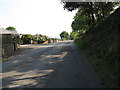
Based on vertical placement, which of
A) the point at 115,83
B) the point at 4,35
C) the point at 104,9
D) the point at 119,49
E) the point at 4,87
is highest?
the point at 104,9

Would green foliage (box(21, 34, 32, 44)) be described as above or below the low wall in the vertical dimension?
above

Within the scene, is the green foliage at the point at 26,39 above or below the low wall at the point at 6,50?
above

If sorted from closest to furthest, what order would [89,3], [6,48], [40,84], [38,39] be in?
[40,84] < [6,48] < [89,3] < [38,39]

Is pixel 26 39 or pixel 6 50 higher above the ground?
pixel 26 39

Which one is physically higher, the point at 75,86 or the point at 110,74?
the point at 110,74

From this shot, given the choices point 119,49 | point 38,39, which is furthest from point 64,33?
point 119,49

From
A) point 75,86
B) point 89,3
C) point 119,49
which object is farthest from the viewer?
point 89,3

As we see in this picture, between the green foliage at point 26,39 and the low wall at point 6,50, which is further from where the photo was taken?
the green foliage at point 26,39

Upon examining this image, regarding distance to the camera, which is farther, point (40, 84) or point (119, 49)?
point (119, 49)

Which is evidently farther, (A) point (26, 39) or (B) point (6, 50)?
(A) point (26, 39)

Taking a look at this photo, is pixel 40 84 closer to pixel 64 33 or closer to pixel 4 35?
pixel 4 35

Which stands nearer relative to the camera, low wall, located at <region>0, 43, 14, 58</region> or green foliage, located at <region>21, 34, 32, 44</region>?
low wall, located at <region>0, 43, 14, 58</region>

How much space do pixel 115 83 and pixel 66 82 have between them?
2063mm

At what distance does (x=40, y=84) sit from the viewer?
5781mm
